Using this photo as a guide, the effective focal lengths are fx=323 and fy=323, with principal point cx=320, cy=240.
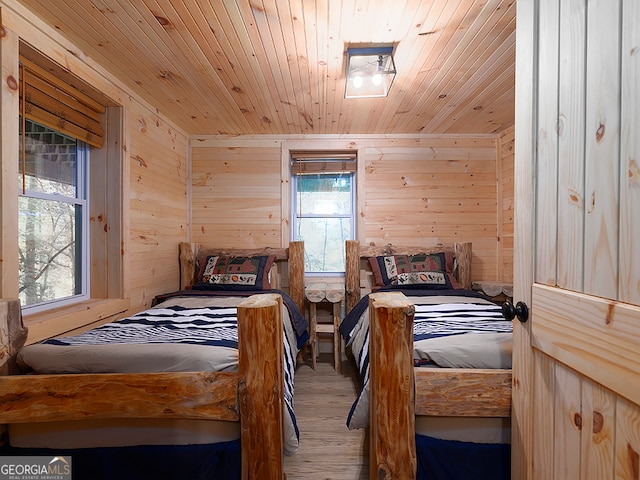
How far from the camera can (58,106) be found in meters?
1.80

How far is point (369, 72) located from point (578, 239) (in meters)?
1.64

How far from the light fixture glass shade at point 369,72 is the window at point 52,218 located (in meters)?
1.81

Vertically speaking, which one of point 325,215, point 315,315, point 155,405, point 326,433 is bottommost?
point 326,433

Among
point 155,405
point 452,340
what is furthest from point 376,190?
point 155,405

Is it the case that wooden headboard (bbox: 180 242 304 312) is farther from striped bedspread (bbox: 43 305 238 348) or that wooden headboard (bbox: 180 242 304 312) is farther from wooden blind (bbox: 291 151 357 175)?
striped bedspread (bbox: 43 305 238 348)

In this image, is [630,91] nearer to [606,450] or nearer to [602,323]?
[602,323]

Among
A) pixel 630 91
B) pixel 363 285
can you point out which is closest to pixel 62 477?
pixel 630 91

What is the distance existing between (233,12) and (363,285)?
2403 millimetres

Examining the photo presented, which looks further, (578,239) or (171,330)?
(171,330)

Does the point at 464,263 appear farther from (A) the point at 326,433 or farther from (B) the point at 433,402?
(B) the point at 433,402

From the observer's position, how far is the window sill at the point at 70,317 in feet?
5.14

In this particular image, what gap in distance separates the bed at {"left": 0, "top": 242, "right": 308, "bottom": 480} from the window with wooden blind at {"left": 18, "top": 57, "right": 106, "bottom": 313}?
878mm

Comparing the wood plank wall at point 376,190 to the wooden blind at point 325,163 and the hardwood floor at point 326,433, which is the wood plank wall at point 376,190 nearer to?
the wooden blind at point 325,163

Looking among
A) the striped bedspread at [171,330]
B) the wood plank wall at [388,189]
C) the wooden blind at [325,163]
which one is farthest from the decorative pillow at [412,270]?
the striped bedspread at [171,330]
